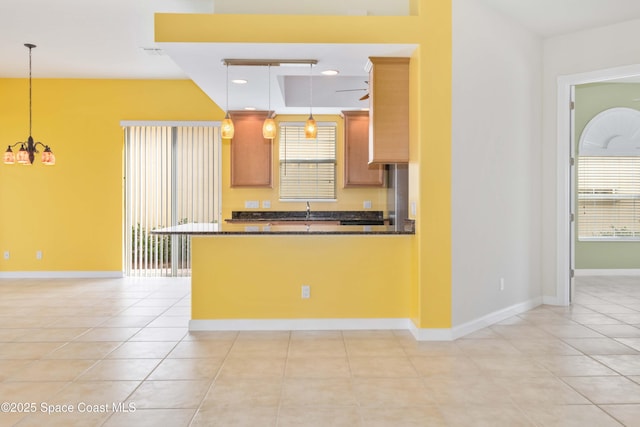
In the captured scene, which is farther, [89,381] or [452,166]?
[452,166]

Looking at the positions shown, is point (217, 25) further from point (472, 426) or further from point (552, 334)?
point (552, 334)

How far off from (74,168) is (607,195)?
8701 millimetres

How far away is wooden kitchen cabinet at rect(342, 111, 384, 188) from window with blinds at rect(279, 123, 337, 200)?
35 cm

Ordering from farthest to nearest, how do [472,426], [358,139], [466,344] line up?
[358,139], [466,344], [472,426]

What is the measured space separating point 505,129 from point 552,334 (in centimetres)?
209

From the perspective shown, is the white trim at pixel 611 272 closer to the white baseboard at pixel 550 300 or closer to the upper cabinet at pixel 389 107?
the white baseboard at pixel 550 300

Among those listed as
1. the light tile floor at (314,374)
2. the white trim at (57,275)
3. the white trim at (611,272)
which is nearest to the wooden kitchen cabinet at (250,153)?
the white trim at (57,275)

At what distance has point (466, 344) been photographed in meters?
4.14

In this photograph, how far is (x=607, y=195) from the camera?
7.84 meters

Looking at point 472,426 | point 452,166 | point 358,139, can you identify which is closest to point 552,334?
point 452,166

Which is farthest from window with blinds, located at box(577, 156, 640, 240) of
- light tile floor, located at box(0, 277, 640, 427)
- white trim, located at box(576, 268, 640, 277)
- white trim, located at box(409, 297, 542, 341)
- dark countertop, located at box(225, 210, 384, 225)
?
white trim, located at box(409, 297, 542, 341)

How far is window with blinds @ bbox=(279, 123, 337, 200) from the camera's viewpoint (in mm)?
7781

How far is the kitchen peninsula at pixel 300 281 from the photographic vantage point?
4.62m

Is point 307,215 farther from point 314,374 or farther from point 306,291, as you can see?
point 314,374
